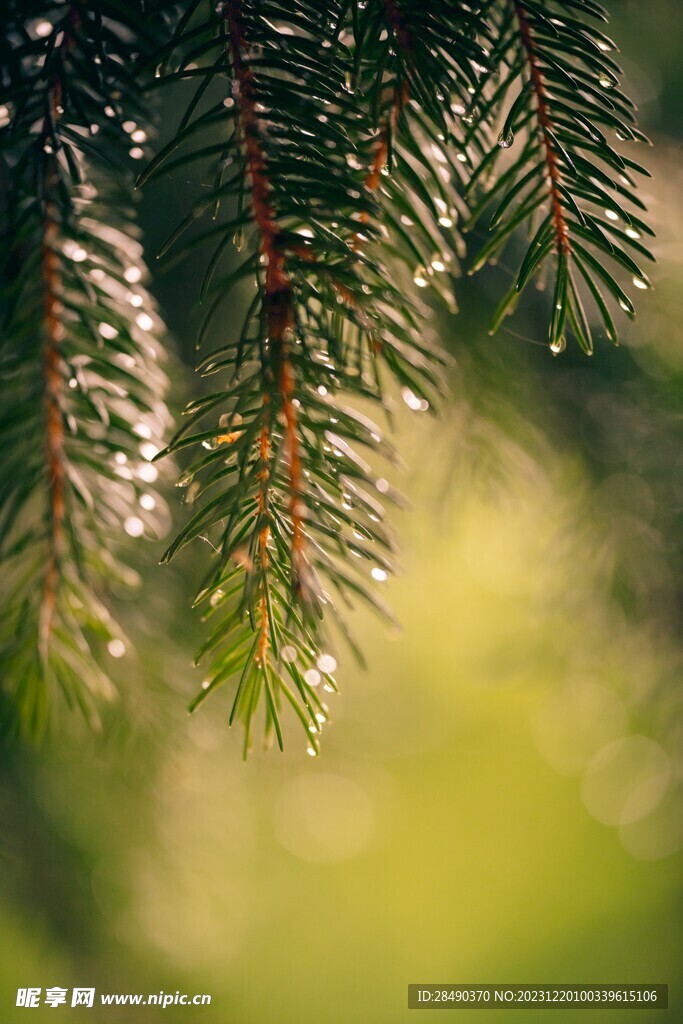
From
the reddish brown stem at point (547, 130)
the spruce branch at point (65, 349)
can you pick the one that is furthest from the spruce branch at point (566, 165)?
the spruce branch at point (65, 349)

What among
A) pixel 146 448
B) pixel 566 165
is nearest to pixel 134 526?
pixel 146 448

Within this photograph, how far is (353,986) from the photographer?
1003 millimetres

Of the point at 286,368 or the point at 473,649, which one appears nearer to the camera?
the point at 286,368

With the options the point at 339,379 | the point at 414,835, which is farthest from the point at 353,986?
the point at 339,379

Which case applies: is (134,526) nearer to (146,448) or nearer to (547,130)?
(146,448)

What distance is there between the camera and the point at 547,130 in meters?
0.16

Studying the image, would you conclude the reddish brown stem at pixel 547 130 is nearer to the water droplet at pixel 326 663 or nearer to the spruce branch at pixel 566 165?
the spruce branch at pixel 566 165

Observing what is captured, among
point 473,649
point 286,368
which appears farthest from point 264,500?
point 473,649

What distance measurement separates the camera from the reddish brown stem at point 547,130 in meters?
0.16

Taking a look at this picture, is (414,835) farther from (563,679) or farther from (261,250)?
(261,250)

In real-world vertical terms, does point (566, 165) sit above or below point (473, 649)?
below

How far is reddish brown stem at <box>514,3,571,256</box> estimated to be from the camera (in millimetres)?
160

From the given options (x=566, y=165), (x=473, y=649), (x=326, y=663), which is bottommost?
(x=326, y=663)

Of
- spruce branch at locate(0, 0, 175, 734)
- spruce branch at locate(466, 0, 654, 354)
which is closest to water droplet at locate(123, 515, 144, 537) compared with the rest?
spruce branch at locate(0, 0, 175, 734)
